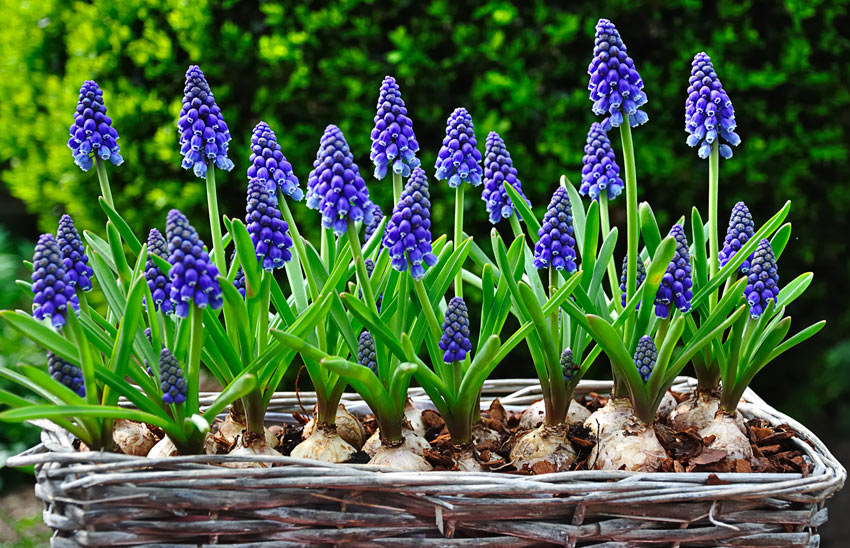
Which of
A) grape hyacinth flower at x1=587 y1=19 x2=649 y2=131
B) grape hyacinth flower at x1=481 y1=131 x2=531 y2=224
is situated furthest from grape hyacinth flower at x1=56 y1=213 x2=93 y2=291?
grape hyacinth flower at x1=587 y1=19 x2=649 y2=131

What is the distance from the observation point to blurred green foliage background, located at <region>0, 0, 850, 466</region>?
3713mm

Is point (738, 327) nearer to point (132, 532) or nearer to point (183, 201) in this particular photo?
point (132, 532)

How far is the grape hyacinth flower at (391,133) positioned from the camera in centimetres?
185

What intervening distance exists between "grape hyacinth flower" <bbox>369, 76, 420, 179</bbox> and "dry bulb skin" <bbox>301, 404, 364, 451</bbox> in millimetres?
650

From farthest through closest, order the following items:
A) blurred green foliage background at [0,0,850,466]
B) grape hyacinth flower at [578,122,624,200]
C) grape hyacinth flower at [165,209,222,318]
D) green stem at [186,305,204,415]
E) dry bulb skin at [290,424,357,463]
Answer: blurred green foliage background at [0,0,850,466]
grape hyacinth flower at [578,122,624,200]
dry bulb skin at [290,424,357,463]
green stem at [186,305,204,415]
grape hyacinth flower at [165,209,222,318]

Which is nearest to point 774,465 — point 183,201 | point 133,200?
point 183,201

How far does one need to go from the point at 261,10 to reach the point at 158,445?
246 centimetres

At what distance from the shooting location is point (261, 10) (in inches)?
147

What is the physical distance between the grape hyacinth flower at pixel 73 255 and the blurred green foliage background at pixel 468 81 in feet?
6.30

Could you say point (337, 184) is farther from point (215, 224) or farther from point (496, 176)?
point (496, 176)

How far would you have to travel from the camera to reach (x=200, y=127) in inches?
72.2

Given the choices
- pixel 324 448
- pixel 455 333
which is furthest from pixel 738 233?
pixel 324 448

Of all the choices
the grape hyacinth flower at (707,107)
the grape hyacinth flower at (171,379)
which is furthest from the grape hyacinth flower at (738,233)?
the grape hyacinth flower at (171,379)

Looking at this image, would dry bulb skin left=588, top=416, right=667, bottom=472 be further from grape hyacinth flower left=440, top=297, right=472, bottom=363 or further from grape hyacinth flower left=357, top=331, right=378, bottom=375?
grape hyacinth flower left=357, top=331, right=378, bottom=375
